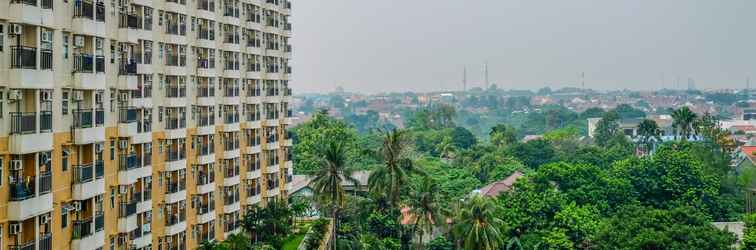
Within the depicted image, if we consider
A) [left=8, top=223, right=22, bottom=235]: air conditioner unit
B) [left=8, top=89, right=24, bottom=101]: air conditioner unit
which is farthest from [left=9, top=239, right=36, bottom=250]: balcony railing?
[left=8, top=89, right=24, bottom=101]: air conditioner unit

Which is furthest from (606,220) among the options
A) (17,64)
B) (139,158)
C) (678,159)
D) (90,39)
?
(17,64)

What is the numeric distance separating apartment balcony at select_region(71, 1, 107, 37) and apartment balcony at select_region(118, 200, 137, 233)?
14.1 feet

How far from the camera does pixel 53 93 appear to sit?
16.6 metres

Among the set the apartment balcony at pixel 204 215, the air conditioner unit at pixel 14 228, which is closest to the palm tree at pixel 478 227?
the apartment balcony at pixel 204 215

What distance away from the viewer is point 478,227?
36938mm

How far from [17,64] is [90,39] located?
3226mm

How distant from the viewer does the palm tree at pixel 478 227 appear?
36844 mm

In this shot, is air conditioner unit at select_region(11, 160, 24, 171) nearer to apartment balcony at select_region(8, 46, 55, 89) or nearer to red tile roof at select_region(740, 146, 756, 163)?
apartment balcony at select_region(8, 46, 55, 89)

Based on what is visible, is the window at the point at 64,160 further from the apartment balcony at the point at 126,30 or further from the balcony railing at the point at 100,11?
the apartment balcony at the point at 126,30

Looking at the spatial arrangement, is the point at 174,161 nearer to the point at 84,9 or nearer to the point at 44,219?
the point at 84,9

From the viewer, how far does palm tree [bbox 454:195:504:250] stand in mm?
36844

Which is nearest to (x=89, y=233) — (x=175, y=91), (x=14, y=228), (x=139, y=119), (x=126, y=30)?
(x=14, y=228)

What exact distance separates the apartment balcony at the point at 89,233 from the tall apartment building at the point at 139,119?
3cm

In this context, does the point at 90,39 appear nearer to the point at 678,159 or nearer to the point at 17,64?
the point at 17,64
